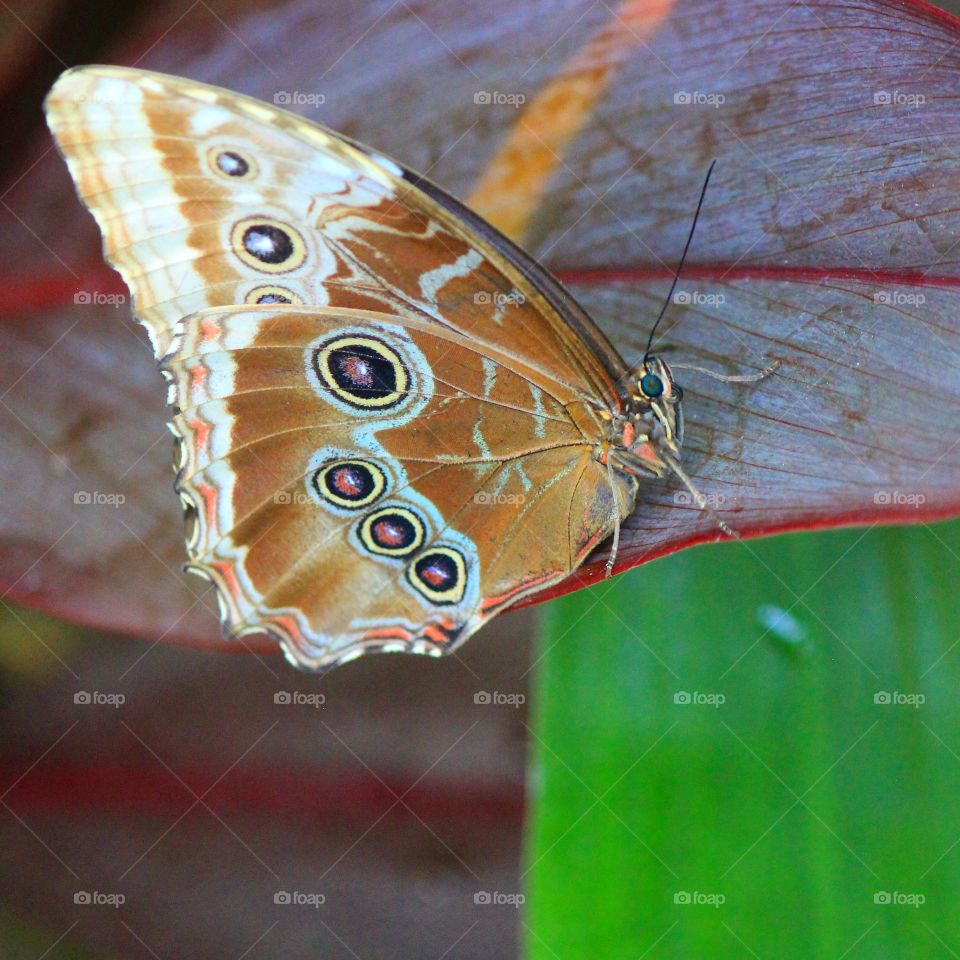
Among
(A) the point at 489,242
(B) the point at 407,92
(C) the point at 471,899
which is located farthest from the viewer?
(C) the point at 471,899

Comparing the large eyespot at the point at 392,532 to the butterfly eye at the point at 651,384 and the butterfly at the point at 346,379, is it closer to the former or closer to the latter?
the butterfly at the point at 346,379

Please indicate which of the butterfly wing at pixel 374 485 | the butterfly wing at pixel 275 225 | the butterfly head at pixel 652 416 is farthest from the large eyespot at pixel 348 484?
the butterfly head at pixel 652 416

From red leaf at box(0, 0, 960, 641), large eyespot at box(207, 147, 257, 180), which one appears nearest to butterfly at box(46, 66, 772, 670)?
large eyespot at box(207, 147, 257, 180)

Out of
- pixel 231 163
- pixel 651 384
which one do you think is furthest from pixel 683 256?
pixel 231 163

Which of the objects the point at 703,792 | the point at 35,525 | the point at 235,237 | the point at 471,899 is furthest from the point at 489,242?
the point at 471,899

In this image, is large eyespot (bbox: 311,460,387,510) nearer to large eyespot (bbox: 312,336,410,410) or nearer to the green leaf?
large eyespot (bbox: 312,336,410,410)

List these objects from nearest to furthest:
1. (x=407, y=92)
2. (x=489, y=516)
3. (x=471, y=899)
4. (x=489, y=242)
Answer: (x=489, y=242), (x=489, y=516), (x=407, y=92), (x=471, y=899)

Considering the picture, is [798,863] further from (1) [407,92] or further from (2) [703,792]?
(1) [407,92]
